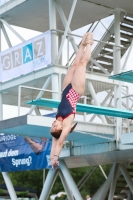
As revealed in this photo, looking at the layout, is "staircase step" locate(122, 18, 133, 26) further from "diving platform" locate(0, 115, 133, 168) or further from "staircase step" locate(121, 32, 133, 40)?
"diving platform" locate(0, 115, 133, 168)

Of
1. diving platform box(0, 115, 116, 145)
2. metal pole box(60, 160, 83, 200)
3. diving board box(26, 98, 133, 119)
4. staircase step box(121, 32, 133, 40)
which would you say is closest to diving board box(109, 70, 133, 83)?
diving board box(26, 98, 133, 119)

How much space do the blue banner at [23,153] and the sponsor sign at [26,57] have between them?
2971mm

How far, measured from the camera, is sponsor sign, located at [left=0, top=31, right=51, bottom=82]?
83.3 feet

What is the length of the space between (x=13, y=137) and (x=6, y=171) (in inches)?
84.8

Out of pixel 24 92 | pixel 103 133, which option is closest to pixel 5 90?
pixel 24 92

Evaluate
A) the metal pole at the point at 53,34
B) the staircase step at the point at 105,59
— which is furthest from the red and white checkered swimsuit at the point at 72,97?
the staircase step at the point at 105,59

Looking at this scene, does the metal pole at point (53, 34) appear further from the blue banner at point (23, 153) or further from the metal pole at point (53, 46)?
the blue banner at point (23, 153)

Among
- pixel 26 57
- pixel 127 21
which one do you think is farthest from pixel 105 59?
pixel 26 57

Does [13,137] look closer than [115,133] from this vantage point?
No

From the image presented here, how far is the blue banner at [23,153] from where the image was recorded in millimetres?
25922

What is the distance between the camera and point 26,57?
26.2 metres

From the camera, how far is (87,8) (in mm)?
28281

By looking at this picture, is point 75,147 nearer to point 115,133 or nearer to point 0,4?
point 115,133

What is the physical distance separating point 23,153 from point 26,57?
4.40 metres
